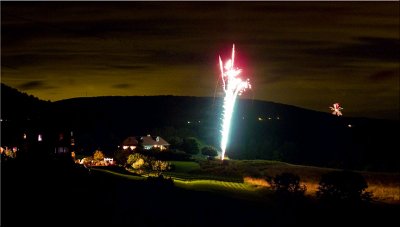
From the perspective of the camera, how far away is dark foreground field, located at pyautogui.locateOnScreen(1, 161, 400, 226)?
20.1 m

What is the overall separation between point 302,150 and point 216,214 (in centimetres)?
6792

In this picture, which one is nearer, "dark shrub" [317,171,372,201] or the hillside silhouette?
"dark shrub" [317,171,372,201]

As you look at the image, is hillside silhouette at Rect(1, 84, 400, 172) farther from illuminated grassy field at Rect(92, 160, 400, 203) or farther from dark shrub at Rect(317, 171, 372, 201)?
dark shrub at Rect(317, 171, 372, 201)

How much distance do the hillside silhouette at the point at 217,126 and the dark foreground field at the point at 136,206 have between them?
110 feet

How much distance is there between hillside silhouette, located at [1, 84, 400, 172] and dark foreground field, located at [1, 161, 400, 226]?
3345 cm

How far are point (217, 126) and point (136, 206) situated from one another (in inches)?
3798

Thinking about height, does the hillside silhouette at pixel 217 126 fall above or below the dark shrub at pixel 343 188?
above

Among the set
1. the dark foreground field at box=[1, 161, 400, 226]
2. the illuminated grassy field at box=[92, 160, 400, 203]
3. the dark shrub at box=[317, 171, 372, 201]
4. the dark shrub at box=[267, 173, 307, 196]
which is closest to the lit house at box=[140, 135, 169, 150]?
the illuminated grassy field at box=[92, 160, 400, 203]

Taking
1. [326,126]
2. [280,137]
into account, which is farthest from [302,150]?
[326,126]

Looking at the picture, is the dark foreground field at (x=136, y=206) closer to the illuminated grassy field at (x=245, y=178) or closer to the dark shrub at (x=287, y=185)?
the dark shrub at (x=287, y=185)

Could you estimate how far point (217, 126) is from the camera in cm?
12162

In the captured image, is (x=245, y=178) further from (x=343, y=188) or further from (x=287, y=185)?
(x=343, y=188)

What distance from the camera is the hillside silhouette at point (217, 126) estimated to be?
245 feet

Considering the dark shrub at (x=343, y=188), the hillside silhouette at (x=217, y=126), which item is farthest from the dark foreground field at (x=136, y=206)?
the hillside silhouette at (x=217, y=126)
